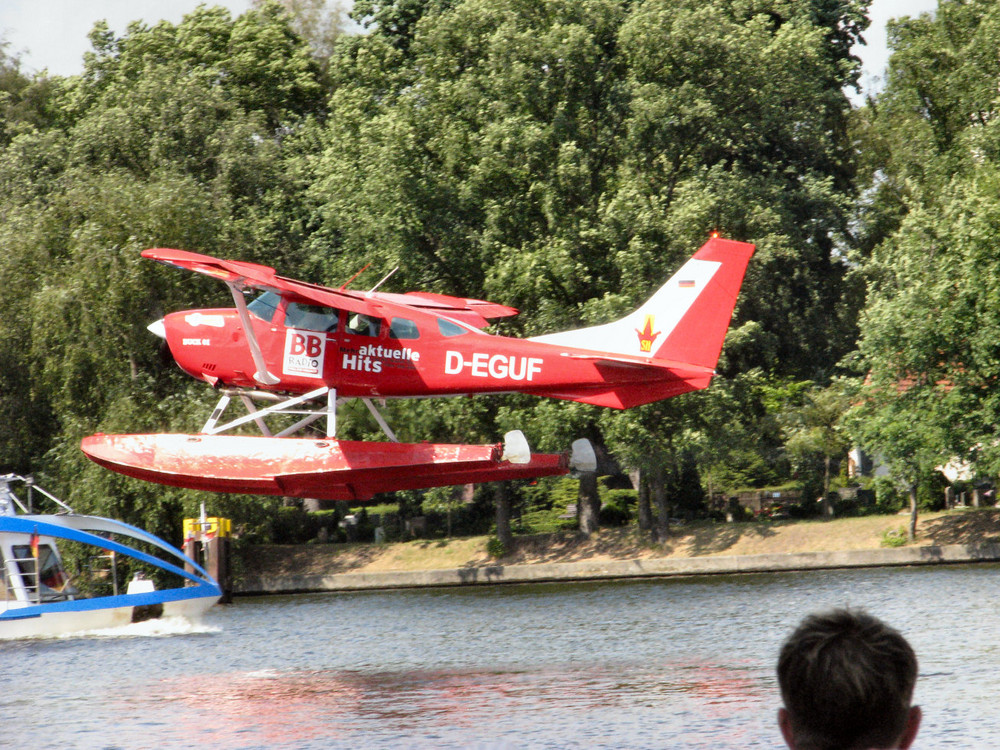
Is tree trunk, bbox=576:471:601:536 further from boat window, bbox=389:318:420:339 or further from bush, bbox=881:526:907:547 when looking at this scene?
boat window, bbox=389:318:420:339

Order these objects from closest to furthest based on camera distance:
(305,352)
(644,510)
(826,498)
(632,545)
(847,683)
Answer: (847,683) → (305,352) → (632,545) → (826,498) → (644,510)

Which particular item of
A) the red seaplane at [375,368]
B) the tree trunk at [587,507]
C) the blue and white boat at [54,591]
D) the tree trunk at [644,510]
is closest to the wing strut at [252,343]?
the red seaplane at [375,368]

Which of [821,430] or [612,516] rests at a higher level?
[821,430]

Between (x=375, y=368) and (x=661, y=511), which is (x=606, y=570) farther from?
(x=375, y=368)

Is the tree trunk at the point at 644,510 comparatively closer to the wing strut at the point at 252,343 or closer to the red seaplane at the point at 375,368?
the red seaplane at the point at 375,368

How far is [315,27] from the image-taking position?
202ft

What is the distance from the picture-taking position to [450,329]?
19.3 m

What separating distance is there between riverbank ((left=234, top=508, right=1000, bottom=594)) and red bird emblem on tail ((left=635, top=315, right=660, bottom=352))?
1506cm

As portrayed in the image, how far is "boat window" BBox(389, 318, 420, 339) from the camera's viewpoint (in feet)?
63.2

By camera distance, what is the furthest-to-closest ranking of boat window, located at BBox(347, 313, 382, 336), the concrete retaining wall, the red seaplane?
the concrete retaining wall → boat window, located at BBox(347, 313, 382, 336) → the red seaplane

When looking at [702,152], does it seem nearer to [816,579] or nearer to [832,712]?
[816,579]

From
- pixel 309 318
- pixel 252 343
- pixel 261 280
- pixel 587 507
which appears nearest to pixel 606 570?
pixel 587 507

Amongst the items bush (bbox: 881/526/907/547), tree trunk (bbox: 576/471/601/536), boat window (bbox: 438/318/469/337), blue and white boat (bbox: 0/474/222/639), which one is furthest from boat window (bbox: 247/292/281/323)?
bush (bbox: 881/526/907/547)

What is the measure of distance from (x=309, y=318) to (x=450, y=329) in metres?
2.26
